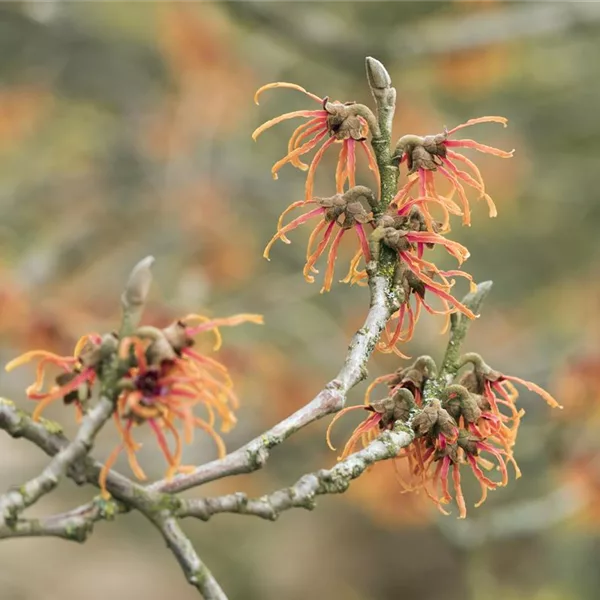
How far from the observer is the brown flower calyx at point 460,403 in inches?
49.7

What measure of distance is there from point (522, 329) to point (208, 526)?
3.34 metres

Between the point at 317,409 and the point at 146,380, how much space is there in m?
0.21

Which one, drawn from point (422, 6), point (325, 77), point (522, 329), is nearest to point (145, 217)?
point (325, 77)

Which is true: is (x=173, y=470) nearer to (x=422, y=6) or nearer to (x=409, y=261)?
(x=409, y=261)

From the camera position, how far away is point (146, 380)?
1018 millimetres

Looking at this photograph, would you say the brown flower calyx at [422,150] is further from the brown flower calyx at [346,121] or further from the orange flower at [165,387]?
the orange flower at [165,387]

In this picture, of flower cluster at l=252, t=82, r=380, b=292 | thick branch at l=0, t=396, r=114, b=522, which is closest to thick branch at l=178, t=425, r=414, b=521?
thick branch at l=0, t=396, r=114, b=522

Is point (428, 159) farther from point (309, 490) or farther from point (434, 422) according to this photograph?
point (309, 490)

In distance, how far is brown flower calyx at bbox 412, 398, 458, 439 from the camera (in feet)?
3.99

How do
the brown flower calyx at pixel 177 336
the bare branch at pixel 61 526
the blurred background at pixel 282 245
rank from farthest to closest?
the blurred background at pixel 282 245 → the brown flower calyx at pixel 177 336 → the bare branch at pixel 61 526

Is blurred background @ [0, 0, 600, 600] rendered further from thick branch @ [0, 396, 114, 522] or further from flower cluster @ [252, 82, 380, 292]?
thick branch @ [0, 396, 114, 522]

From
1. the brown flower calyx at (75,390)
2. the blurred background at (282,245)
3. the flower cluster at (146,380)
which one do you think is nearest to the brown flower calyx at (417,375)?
the flower cluster at (146,380)

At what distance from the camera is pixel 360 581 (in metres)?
8.07

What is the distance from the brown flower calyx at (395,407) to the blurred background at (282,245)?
199 centimetres
